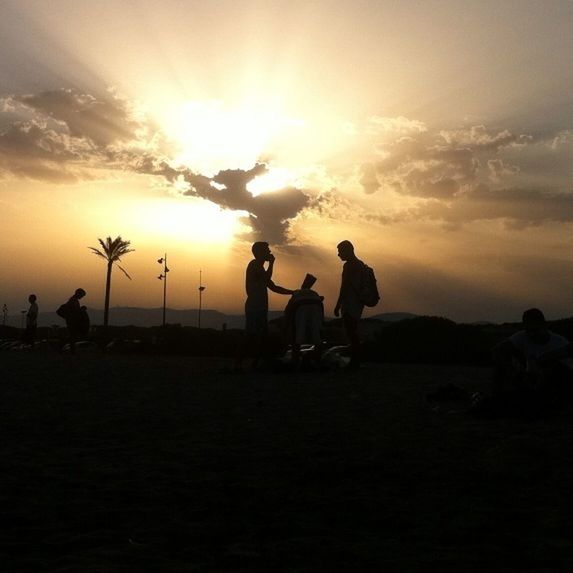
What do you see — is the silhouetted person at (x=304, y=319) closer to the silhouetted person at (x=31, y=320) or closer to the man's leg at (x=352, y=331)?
the man's leg at (x=352, y=331)

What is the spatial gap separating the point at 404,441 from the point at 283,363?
9.41 meters

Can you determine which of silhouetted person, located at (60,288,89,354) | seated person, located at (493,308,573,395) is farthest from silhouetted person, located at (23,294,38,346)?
seated person, located at (493,308,573,395)

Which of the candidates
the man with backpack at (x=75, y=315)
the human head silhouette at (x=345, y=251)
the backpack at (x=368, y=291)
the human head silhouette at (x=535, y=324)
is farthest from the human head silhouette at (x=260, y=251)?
the man with backpack at (x=75, y=315)

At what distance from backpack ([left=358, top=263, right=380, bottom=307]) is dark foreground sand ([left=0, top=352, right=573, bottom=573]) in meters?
5.96

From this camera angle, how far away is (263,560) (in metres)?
3.13

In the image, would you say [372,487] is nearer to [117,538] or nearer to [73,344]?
[117,538]

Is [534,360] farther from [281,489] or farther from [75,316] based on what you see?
[75,316]

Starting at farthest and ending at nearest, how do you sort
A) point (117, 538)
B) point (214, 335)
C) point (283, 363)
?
point (214, 335)
point (283, 363)
point (117, 538)

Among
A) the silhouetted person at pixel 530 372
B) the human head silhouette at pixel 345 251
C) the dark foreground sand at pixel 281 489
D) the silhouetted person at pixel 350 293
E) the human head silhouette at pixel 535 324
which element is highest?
the human head silhouette at pixel 345 251

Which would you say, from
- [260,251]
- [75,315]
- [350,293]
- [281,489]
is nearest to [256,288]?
[260,251]

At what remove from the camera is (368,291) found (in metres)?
14.5

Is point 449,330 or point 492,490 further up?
point 449,330

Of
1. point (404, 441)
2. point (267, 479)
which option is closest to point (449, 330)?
point (404, 441)

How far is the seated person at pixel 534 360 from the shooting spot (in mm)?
7875
